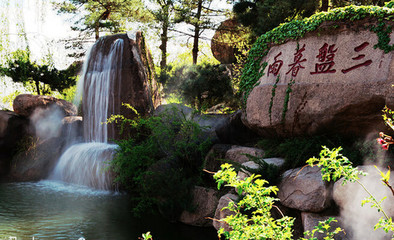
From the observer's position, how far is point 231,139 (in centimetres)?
661

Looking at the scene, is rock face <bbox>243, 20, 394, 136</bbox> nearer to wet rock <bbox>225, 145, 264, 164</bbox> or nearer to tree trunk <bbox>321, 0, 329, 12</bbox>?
wet rock <bbox>225, 145, 264, 164</bbox>

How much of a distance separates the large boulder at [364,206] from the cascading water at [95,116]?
538 cm

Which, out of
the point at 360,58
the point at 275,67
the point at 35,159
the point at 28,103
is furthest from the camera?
the point at 28,103

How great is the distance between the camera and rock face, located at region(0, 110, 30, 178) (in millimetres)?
8992

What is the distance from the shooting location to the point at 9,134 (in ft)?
29.8

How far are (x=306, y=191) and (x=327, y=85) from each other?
1.61 metres

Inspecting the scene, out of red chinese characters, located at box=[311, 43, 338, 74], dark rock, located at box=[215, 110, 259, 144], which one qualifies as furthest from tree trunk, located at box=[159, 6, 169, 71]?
red chinese characters, located at box=[311, 43, 338, 74]

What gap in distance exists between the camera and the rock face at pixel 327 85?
4.32 meters

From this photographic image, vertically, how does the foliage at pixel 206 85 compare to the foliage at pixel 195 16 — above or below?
below

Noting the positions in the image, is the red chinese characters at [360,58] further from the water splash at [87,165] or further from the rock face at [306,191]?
the water splash at [87,165]

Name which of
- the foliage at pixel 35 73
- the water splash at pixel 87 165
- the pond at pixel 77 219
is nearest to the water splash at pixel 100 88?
the water splash at pixel 87 165

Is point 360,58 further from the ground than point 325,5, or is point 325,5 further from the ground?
point 325,5

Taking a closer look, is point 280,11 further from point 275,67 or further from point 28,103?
point 28,103

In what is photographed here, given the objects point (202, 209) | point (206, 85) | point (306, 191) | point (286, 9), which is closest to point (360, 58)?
point (306, 191)
